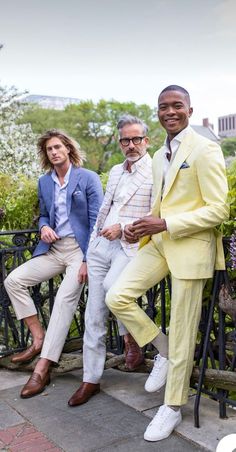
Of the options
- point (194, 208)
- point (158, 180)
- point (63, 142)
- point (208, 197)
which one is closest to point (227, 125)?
point (63, 142)

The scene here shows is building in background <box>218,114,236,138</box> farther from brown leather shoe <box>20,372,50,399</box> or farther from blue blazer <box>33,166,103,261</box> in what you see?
brown leather shoe <box>20,372,50,399</box>

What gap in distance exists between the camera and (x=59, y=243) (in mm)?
4676

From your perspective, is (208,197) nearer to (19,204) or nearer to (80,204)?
(80,204)

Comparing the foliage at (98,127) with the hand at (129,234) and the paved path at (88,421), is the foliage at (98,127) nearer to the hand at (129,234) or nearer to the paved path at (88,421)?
the paved path at (88,421)

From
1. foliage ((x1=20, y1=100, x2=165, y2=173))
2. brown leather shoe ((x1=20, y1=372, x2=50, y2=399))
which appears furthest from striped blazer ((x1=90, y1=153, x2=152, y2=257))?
foliage ((x1=20, y1=100, x2=165, y2=173))

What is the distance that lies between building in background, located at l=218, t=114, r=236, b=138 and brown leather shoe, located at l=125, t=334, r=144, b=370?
588 ft

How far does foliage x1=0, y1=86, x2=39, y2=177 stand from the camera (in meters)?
14.7

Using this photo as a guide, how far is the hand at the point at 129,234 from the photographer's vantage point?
11.7ft

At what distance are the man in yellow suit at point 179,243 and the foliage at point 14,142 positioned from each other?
8.62 metres

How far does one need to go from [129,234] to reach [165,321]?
3.14 feet

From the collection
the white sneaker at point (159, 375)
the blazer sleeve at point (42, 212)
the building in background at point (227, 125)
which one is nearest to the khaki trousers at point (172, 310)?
the white sneaker at point (159, 375)

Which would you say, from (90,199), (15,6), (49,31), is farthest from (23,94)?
(90,199)

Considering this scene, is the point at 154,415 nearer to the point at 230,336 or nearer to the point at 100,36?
the point at 230,336

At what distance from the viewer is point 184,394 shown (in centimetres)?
348
